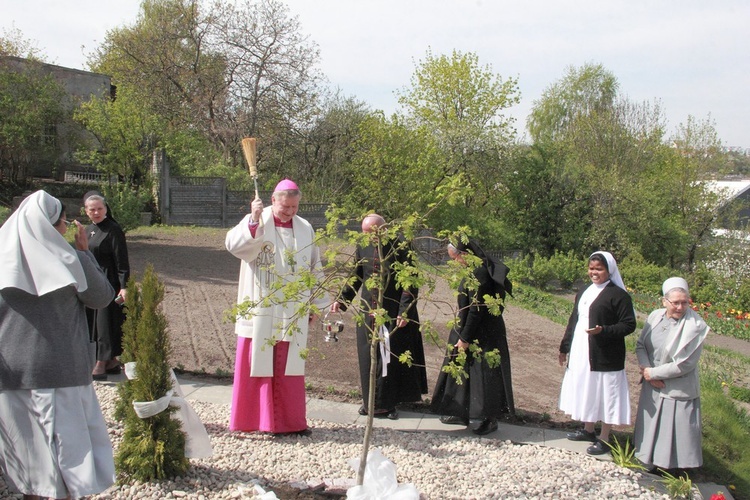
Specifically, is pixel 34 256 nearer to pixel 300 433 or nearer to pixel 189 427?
pixel 189 427

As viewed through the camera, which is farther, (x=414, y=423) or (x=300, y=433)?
(x=414, y=423)

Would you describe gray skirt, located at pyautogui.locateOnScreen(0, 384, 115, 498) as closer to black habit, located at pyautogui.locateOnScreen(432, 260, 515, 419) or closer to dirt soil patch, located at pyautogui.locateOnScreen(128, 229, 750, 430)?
dirt soil patch, located at pyautogui.locateOnScreen(128, 229, 750, 430)

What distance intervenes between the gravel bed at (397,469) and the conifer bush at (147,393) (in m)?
0.12

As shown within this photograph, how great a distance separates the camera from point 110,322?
22.0 ft

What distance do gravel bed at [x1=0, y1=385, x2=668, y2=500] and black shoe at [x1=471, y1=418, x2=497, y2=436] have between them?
0.19 m

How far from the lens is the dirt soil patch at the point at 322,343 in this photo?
23.4 feet

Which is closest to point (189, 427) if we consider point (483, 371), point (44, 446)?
point (44, 446)

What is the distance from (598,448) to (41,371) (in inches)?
168

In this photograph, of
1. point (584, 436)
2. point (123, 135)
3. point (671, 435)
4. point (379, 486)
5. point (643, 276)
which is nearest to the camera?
point (379, 486)

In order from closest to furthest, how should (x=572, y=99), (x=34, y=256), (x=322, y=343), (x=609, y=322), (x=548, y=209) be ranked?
(x=34, y=256) → (x=609, y=322) → (x=322, y=343) → (x=548, y=209) → (x=572, y=99)

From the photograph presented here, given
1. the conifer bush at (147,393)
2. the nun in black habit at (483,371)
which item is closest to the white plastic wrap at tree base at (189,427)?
the conifer bush at (147,393)

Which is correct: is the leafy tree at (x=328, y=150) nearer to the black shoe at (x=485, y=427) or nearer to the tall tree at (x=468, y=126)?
the tall tree at (x=468, y=126)

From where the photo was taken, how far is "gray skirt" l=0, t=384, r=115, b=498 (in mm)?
3514

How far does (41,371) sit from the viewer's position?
3521 millimetres
